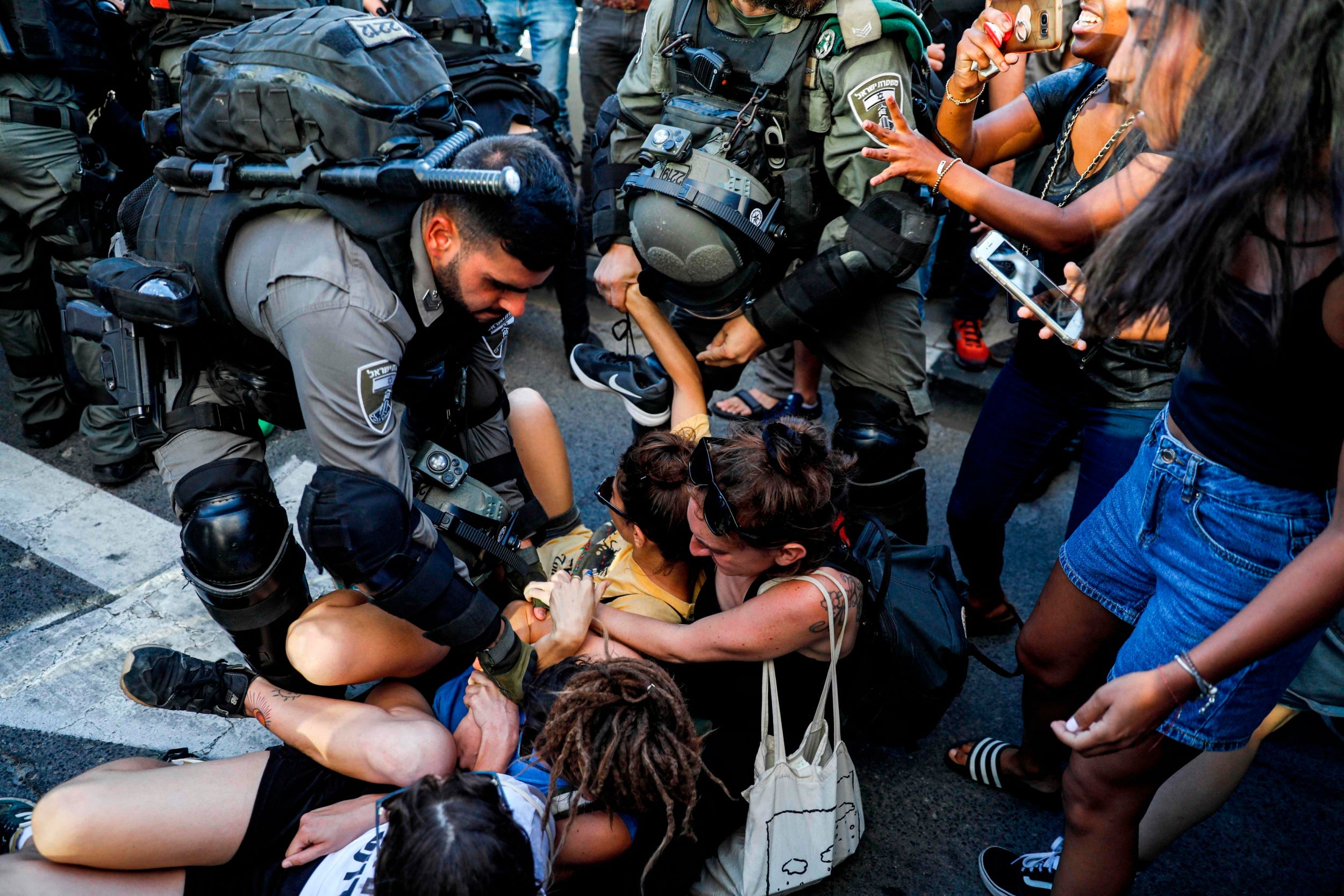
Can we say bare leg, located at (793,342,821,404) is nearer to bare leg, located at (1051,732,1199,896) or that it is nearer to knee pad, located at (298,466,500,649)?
knee pad, located at (298,466,500,649)

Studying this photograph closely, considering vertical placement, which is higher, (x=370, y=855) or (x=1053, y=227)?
(x=1053, y=227)

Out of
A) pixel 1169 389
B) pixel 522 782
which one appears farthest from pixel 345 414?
pixel 1169 389

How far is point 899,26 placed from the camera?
93.7 inches

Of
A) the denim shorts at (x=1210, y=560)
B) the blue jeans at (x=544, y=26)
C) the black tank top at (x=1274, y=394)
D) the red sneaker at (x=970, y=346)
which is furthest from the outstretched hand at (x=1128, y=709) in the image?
the blue jeans at (x=544, y=26)

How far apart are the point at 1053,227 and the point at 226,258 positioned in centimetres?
177

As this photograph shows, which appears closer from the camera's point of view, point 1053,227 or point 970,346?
point 1053,227

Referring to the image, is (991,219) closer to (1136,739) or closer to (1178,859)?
(1136,739)

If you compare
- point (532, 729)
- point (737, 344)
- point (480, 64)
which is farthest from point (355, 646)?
point (480, 64)

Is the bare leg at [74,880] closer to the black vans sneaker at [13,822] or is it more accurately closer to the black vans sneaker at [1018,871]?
the black vans sneaker at [13,822]

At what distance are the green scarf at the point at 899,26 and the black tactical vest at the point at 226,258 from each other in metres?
1.19

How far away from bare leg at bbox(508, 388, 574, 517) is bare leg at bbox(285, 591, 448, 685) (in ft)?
2.31

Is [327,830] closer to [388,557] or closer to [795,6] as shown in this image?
[388,557]

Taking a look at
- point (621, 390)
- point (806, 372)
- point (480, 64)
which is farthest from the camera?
point (806, 372)

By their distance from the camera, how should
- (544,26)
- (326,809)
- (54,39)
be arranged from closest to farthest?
1. (326,809)
2. (54,39)
3. (544,26)
